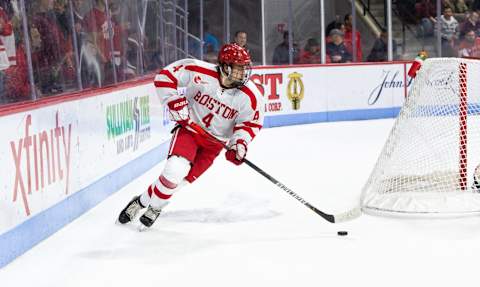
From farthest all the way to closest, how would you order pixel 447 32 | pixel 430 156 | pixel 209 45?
pixel 447 32 → pixel 209 45 → pixel 430 156

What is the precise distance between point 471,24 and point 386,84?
173 centimetres

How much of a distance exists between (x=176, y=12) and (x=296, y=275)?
6116mm

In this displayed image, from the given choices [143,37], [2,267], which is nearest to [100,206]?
[2,267]

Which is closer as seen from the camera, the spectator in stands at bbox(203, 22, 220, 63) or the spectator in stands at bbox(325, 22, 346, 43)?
the spectator in stands at bbox(203, 22, 220, 63)

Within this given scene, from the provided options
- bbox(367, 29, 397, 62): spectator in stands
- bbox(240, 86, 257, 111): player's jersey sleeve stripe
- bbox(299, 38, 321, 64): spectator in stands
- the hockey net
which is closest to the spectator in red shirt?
bbox(240, 86, 257, 111): player's jersey sleeve stripe

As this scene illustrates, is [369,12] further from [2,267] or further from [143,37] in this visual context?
[2,267]

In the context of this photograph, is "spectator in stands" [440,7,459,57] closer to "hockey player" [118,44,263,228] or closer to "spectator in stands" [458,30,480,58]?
"spectator in stands" [458,30,480,58]

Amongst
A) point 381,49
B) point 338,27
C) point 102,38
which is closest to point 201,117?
point 102,38

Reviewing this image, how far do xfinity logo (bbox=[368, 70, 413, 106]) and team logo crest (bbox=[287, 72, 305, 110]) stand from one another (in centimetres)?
105

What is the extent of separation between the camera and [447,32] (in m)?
11.6

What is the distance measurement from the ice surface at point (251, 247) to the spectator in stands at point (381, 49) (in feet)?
18.7

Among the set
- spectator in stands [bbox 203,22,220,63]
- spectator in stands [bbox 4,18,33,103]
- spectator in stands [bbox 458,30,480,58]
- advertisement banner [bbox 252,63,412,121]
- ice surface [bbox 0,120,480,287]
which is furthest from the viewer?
spectator in stands [bbox 458,30,480,58]

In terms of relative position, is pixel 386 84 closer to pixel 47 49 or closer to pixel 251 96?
pixel 251 96

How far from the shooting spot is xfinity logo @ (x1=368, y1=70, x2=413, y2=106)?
11016mm
